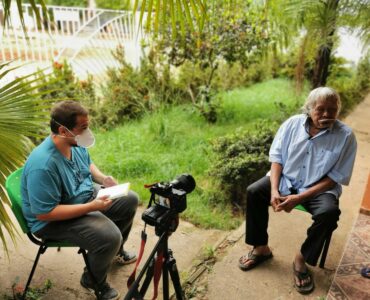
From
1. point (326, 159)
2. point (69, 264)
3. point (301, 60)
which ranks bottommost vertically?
point (69, 264)

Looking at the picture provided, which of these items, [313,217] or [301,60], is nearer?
[313,217]

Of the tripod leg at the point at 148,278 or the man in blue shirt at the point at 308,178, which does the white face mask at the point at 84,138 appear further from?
the man in blue shirt at the point at 308,178

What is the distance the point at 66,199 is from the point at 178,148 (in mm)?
2646

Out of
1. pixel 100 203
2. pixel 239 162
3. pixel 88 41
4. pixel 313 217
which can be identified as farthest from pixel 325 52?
pixel 100 203

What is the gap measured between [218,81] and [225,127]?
1.94 meters

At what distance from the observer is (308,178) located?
104 inches

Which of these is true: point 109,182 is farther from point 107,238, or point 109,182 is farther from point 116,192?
point 107,238

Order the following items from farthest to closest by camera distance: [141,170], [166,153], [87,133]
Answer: [166,153] < [141,170] < [87,133]

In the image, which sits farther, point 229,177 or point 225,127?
point 225,127

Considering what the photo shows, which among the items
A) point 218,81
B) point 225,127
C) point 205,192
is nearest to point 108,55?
point 218,81

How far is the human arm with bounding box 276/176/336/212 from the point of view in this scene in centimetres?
253

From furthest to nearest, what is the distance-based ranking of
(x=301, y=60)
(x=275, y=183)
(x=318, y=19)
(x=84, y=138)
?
(x=301, y=60) < (x=318, y=19) < (x=275, y=183) < (x=84, y=138)

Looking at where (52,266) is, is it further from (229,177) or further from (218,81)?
(218,81)

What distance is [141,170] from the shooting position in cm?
428
